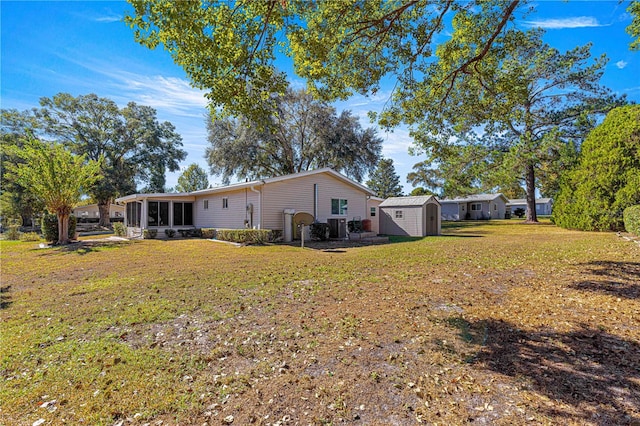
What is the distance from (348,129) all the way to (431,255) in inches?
704

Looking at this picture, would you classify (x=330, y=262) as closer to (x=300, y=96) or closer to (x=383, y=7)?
(x=383, y=7)

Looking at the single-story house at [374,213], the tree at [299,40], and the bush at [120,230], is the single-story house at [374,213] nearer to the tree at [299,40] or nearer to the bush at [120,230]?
the tree at [299,40]

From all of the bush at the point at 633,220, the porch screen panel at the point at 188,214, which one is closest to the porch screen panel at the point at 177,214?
the porch screen panel at the point at 188,214

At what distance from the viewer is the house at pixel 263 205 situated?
614 inches

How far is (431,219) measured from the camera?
1948 cm

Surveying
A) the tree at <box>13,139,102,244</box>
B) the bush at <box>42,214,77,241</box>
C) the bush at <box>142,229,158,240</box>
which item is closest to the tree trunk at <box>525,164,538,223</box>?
the bush at <box>142,229,158,240</box>

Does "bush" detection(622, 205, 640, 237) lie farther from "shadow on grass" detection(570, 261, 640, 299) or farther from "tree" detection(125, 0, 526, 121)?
"tree" detection(125, 0, 526, 121)

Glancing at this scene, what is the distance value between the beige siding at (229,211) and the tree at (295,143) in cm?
661

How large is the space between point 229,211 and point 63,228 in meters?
8.14

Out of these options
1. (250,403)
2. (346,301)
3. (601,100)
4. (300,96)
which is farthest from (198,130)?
(601,100)

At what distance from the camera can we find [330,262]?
372 inches

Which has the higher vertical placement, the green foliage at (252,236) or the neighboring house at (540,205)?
the neighboring house at (540,205)

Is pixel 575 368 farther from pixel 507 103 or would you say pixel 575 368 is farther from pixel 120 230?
pixel 120 230

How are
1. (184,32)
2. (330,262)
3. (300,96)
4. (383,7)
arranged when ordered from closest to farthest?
(184,32)
(383,7)
(330,262)
(300,96)
